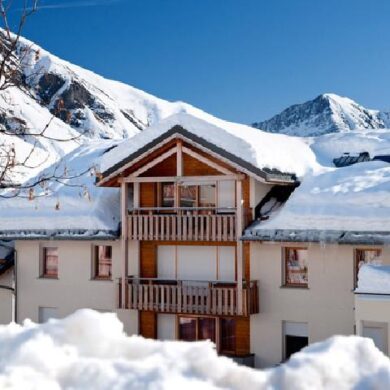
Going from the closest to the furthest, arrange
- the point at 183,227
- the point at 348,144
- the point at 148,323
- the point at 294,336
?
the point at 294,336, the point at 183,227, the point at 148,323, the point at 348,144

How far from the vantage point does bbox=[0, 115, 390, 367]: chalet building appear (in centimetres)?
2062

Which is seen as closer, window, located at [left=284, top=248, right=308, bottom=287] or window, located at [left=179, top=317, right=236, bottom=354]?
window, located at [left=284, top=248, right=308, bottom=287]

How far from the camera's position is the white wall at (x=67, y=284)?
23.8 metres

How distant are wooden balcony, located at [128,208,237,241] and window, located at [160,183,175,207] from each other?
0.90 ft

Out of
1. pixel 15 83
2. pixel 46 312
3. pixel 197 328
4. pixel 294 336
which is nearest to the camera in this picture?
pixel 15 83

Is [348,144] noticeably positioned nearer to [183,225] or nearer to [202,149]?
[202,149]

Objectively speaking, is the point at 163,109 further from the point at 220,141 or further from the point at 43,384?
the point at 43,384

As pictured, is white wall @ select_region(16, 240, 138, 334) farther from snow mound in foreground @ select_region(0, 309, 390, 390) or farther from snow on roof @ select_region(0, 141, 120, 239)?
snow mound in foreground @ select_region(0, 309, 390, 390)

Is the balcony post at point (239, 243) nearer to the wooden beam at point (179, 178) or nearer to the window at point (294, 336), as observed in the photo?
the wooden beam at point (179, 178)

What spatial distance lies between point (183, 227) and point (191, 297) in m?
2.10

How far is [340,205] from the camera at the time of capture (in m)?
20.5

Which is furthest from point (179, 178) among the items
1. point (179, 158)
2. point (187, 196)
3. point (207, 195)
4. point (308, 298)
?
point (308, 298)

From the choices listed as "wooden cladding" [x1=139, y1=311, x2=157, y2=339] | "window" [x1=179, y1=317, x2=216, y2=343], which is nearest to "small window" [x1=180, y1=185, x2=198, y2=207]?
"window" [x1=179, y1=317, x2=216, y2=343]

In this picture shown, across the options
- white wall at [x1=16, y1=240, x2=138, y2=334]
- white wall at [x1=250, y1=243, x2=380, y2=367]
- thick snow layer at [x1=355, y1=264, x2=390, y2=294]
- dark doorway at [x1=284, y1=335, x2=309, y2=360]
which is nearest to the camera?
thick snow layer at [x1=355, y1=264, x2=390, y2=294]
